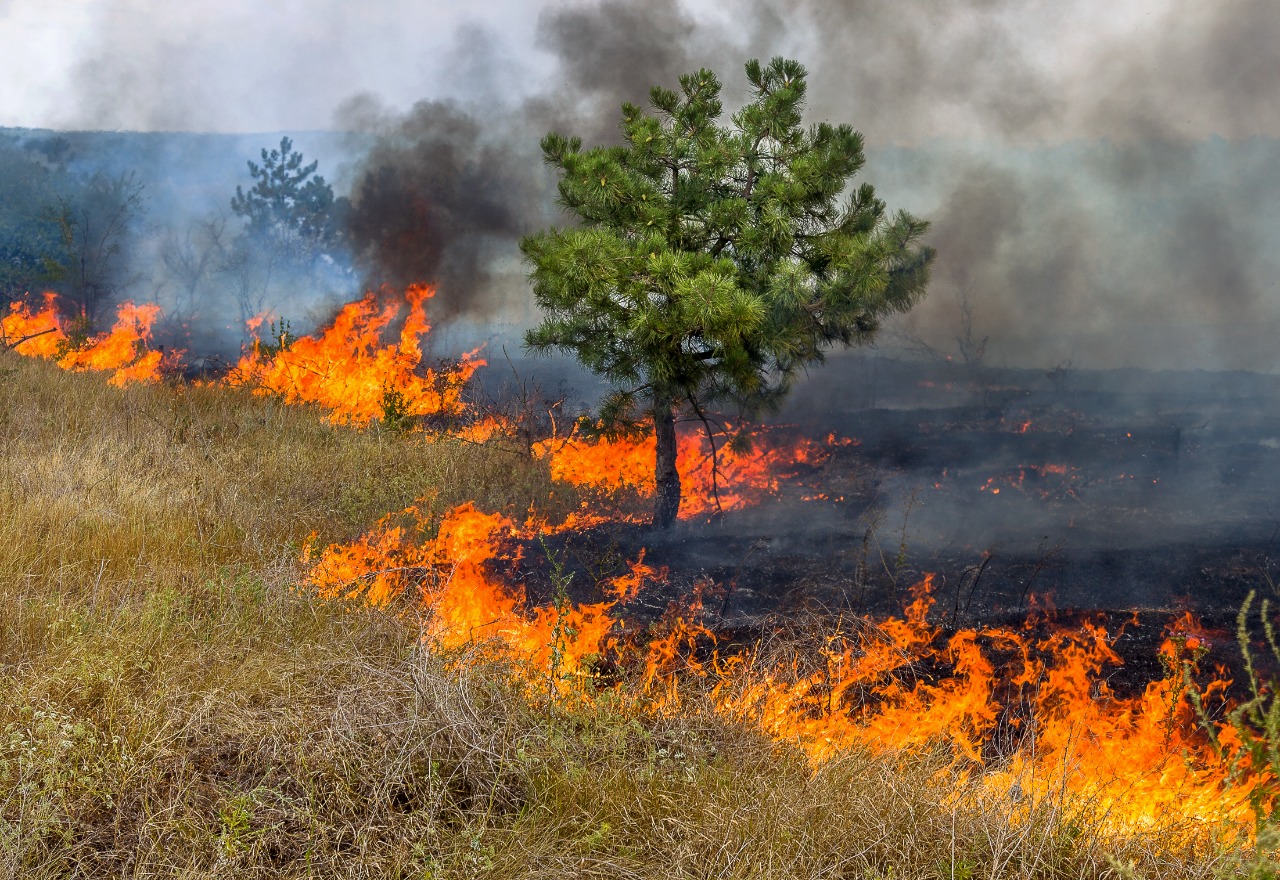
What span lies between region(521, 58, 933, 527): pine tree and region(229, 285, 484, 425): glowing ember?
4.73 m

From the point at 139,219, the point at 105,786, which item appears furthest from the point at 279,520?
the point at 139,219

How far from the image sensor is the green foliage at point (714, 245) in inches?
268

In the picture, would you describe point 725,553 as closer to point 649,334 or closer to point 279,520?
point 649,334

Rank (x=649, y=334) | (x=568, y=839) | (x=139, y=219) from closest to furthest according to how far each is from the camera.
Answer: (x=568, y=839), (x=649, y=334), (x=139, y=219)

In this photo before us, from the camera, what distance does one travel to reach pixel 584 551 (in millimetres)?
7359

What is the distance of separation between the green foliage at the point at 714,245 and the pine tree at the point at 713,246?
12 millimetres

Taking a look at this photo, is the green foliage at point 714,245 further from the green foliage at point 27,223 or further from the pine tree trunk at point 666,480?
the green foliage at point 27,223

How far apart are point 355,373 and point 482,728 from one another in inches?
398

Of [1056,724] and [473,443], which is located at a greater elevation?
[473,443]

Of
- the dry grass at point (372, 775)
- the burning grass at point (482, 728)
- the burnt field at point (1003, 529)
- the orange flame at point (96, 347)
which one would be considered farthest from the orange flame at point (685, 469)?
the orange flame at point (96, 347)

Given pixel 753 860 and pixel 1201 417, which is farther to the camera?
pixel 1201 417

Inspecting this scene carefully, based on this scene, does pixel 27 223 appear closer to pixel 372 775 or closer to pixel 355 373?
pixel 355 373

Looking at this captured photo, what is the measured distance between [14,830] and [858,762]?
314 cm

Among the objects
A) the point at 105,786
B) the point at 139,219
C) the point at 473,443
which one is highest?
the point at 139,219
